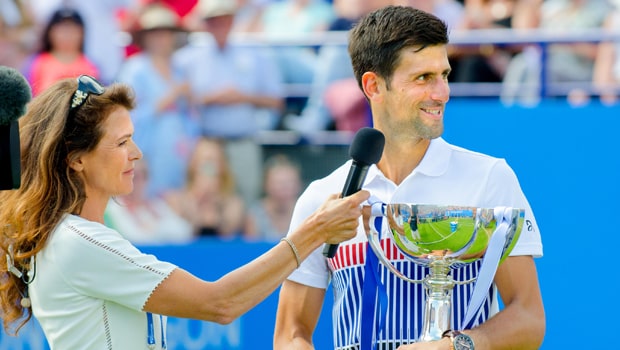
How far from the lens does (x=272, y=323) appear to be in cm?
658

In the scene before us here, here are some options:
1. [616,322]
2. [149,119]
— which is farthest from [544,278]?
[149,119]

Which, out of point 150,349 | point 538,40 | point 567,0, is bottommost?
point 150,349

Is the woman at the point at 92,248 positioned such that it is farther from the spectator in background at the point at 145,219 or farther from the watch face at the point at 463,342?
the spectator in background at the point at 145,219

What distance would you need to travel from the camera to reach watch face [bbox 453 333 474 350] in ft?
9.88

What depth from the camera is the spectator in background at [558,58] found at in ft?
22.1

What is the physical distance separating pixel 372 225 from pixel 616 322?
10.7 ft

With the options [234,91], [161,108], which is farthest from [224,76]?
[161,108]

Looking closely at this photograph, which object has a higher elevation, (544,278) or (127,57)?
(127,57)

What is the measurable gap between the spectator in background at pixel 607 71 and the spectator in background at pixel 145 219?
8.77 feet

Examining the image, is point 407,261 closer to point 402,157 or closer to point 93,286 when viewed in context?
point 402,157

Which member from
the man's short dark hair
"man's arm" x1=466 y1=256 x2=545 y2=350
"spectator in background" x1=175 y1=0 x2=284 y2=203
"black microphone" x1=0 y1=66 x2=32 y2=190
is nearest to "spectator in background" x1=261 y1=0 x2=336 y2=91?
"spectator in background" x1=175 y1=0 x2=284 y2=203

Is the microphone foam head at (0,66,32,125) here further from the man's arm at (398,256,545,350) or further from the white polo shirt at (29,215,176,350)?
the man's arm at (398,256,545,350)

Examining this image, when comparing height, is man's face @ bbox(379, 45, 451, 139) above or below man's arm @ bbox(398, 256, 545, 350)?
above

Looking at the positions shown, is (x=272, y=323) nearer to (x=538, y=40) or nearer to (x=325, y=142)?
(x=325, y=142)
